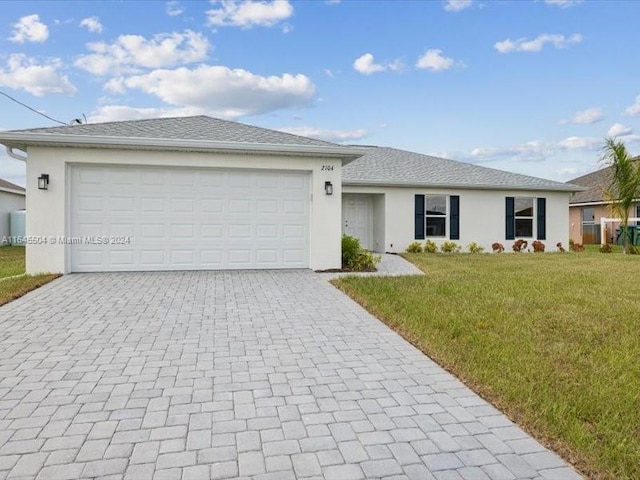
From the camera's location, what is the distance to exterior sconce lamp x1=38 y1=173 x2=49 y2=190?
9.52 metres

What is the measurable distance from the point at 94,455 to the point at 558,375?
382 centimetres

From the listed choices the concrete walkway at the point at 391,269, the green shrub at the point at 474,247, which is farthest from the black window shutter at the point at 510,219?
the concrete walkway at the point at 391,269

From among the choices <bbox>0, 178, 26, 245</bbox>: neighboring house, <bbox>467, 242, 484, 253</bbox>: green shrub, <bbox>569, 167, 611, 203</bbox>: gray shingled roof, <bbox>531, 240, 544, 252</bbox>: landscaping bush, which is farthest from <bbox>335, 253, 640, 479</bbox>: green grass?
<bbox>0, 178, 26, 245</bbox>: neighboring house

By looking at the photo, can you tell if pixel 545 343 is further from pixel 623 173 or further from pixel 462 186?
pixel 623 173

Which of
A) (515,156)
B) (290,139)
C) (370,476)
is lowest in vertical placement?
(370,476)

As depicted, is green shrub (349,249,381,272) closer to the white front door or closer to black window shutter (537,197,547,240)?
the white front door

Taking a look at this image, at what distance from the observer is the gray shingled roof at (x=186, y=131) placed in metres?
9.99

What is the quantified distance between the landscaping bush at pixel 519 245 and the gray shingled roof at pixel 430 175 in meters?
2.08

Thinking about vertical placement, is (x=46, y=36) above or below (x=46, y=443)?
above

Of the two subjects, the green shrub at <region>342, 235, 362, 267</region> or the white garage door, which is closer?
the white garage door

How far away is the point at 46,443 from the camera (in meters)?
2.80

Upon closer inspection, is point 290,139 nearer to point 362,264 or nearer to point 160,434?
point 362,264

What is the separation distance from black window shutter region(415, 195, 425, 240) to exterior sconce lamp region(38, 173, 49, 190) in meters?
11.7

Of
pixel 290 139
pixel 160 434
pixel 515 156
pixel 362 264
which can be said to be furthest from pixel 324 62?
pixel 515 156
